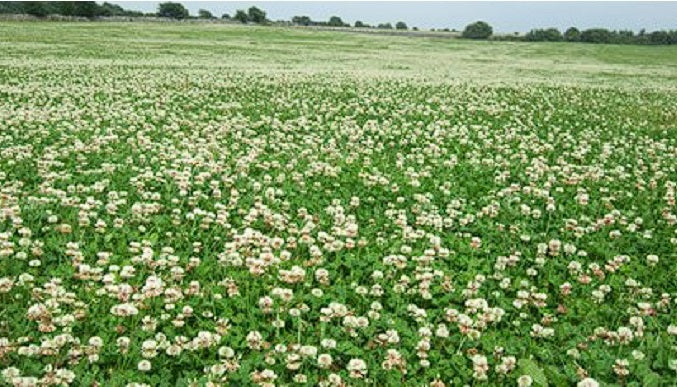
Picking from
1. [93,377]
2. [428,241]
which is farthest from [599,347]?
[93,377]

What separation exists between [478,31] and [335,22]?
184 feet

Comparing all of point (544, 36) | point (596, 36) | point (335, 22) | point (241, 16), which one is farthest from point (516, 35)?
point (241, 16)

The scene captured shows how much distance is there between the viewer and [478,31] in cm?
11844

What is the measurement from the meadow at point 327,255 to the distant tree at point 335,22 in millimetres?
155453

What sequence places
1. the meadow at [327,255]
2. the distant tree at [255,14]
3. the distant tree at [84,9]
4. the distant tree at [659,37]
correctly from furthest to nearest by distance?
the distant tree at [255,14] < the distant tree at [84,9] < the distant tree at [659,37] < the meadow at [327,255]

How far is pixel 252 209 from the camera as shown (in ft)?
24.6

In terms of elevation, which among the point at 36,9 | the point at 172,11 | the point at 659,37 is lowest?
the point at 36,9

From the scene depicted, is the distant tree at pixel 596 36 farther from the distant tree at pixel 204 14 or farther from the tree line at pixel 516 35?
the distant tree at pixel 204 14

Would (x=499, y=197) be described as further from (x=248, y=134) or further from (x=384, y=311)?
(x=248, y=134)

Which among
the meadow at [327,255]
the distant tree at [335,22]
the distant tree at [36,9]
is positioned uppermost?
the distant tree at [335,22]

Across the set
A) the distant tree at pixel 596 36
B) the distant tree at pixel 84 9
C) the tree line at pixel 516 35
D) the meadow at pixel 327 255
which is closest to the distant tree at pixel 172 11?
the tree line at pixel 516 35

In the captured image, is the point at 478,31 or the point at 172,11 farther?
the point at 172,11

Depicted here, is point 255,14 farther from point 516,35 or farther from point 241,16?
point 516,35

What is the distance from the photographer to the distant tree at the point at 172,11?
509ft
